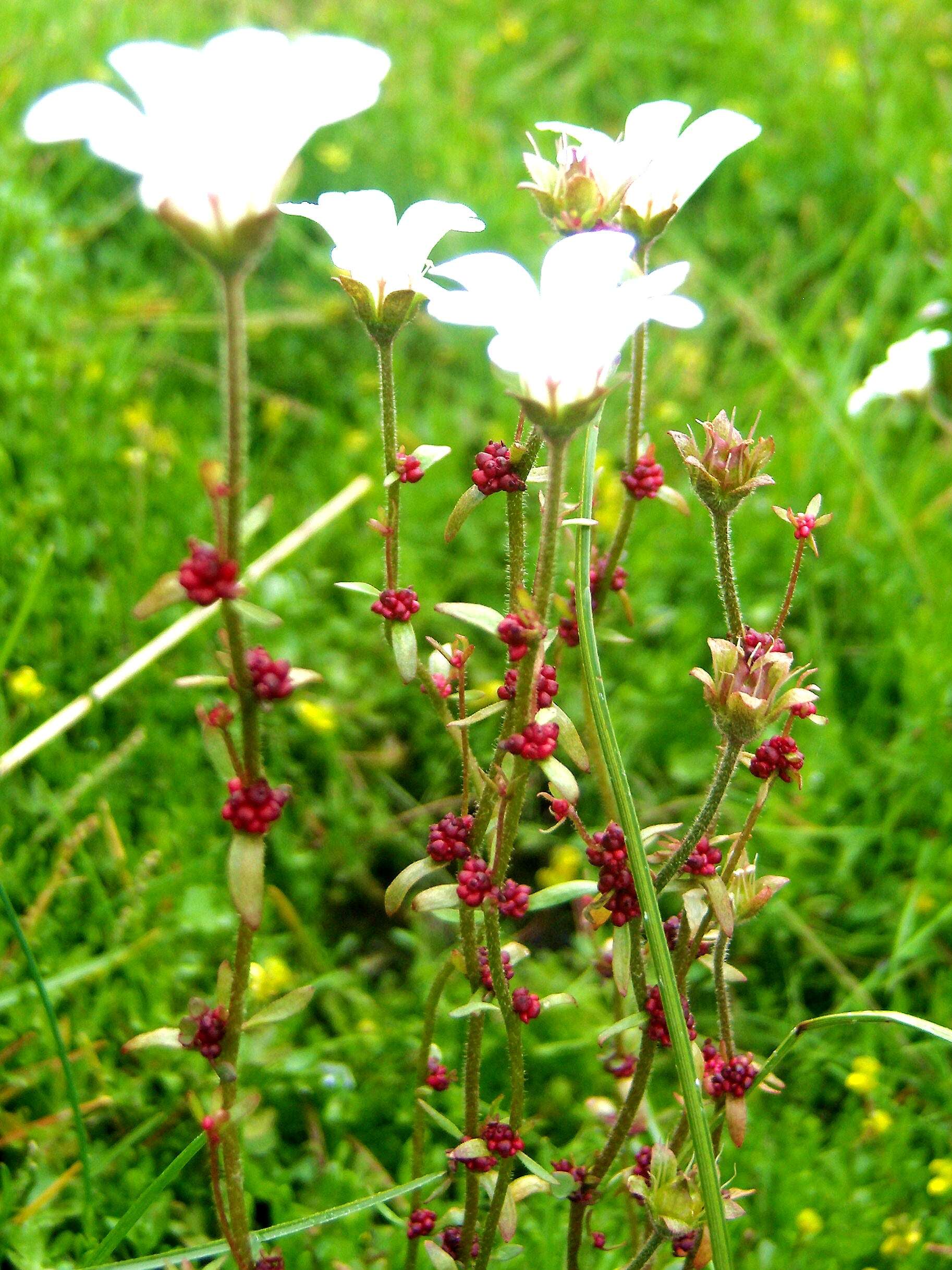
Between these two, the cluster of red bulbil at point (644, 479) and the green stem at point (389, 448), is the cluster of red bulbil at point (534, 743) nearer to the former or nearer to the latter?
the green stem at point (389, 448)

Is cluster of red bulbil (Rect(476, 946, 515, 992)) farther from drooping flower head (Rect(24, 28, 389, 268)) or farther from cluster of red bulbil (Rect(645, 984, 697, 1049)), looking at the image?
drooping flower head (Rect(24, 28, 389, 268))

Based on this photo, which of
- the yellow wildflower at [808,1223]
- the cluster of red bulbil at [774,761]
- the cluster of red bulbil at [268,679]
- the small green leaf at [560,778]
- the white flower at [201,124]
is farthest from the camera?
the yellow wildflower at [808,1223]

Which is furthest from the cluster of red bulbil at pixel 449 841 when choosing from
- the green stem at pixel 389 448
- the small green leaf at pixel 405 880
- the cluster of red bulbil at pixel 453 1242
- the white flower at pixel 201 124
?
the white flower at pixel 201 124

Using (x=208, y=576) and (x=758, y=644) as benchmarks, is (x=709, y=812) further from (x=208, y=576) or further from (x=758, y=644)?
(x=208, y=576)

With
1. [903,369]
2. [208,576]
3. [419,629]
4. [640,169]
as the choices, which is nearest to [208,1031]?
[208,576]

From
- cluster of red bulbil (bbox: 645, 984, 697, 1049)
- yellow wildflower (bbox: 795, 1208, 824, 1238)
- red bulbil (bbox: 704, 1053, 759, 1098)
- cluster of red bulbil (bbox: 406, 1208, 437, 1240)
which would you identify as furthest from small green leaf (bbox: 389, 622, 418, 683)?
yellow wildflower (bbox: 795, 1208, 824, 1238)

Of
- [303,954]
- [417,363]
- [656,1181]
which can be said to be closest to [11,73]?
[417,363]
